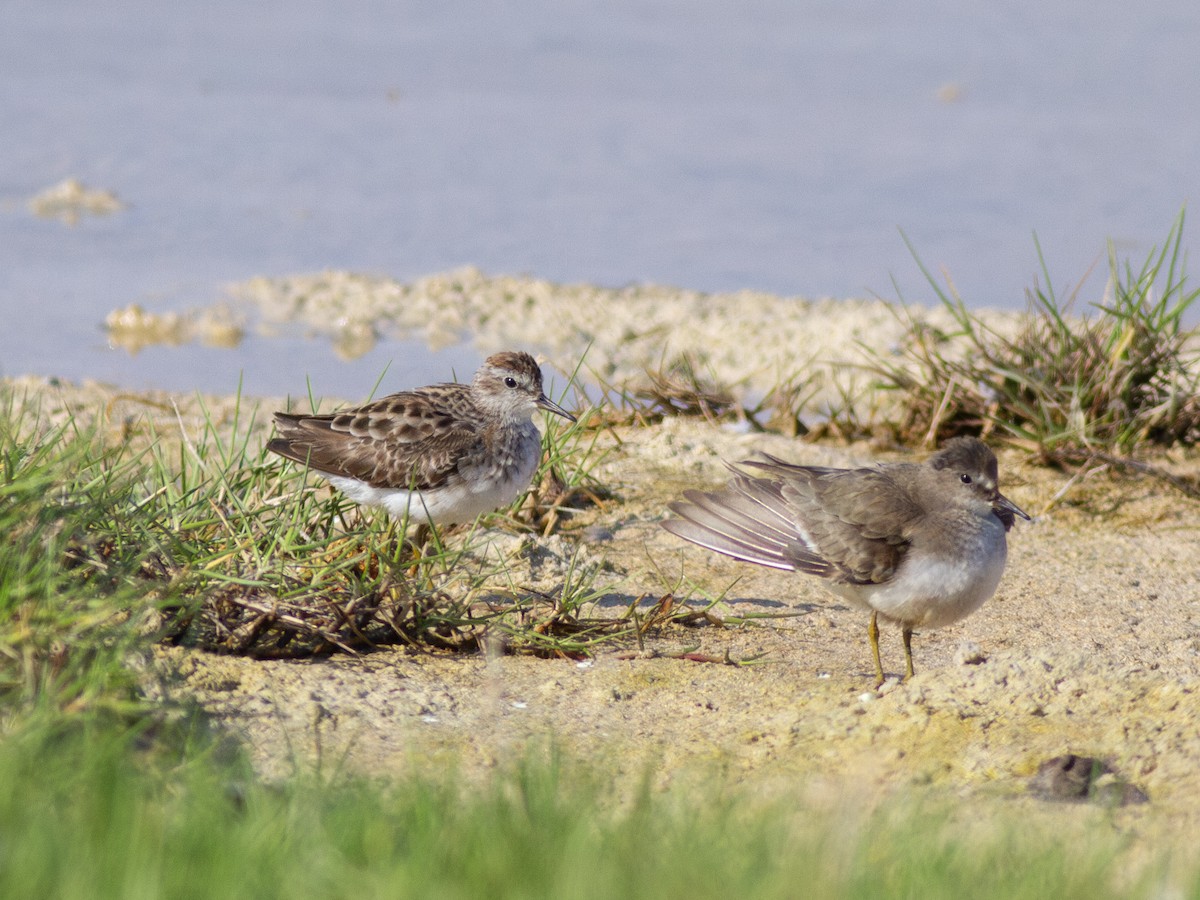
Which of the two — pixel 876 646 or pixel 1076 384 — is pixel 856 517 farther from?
pixel 1076 384

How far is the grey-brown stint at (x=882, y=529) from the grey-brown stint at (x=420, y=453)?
2.72ft

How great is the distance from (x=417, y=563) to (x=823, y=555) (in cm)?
147

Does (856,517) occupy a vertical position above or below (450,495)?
above

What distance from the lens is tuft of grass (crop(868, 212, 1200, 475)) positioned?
7.89 metres

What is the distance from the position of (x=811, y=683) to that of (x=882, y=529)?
27.1 inches

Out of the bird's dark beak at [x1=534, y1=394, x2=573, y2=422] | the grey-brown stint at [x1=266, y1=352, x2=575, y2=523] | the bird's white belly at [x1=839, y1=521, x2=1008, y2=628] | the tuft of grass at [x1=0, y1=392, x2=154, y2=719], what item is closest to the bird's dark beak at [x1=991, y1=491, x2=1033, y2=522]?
the bird's white belly at [x1=839, y1=521, x2=1008, y2=628]

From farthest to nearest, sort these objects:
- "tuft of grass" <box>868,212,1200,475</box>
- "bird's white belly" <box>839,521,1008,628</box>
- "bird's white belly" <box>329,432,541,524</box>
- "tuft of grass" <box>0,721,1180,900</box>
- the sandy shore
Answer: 1. "tuft of grass" <box>868,212,1200,475</box>
2. "bird's white belly" <box>329,432,541,524</box>
3. "bird's white belly" <box>839,521,1008,628</box>
4. the sandy shore
5. "tuft of grass" <box>0,721,1180,900</box>

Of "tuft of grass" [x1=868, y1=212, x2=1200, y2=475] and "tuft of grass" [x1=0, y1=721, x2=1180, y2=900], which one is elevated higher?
"tuft of grass" [x1=868, y1=212, x2=1200, y2=475]

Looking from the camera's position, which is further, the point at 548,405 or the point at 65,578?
the point at 548,405

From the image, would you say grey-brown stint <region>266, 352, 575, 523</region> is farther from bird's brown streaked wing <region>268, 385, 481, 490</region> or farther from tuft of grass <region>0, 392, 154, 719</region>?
tuft of grass <region>0, 392, 154, 719</region>

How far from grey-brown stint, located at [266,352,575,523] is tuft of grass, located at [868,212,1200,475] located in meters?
2.62

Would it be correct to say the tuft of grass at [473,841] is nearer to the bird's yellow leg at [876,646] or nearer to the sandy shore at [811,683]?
the sandy shore at [811,683]

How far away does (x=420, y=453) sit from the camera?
6496 mm

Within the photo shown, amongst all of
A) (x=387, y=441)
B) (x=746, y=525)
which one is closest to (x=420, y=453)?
(x=387, y=441)
